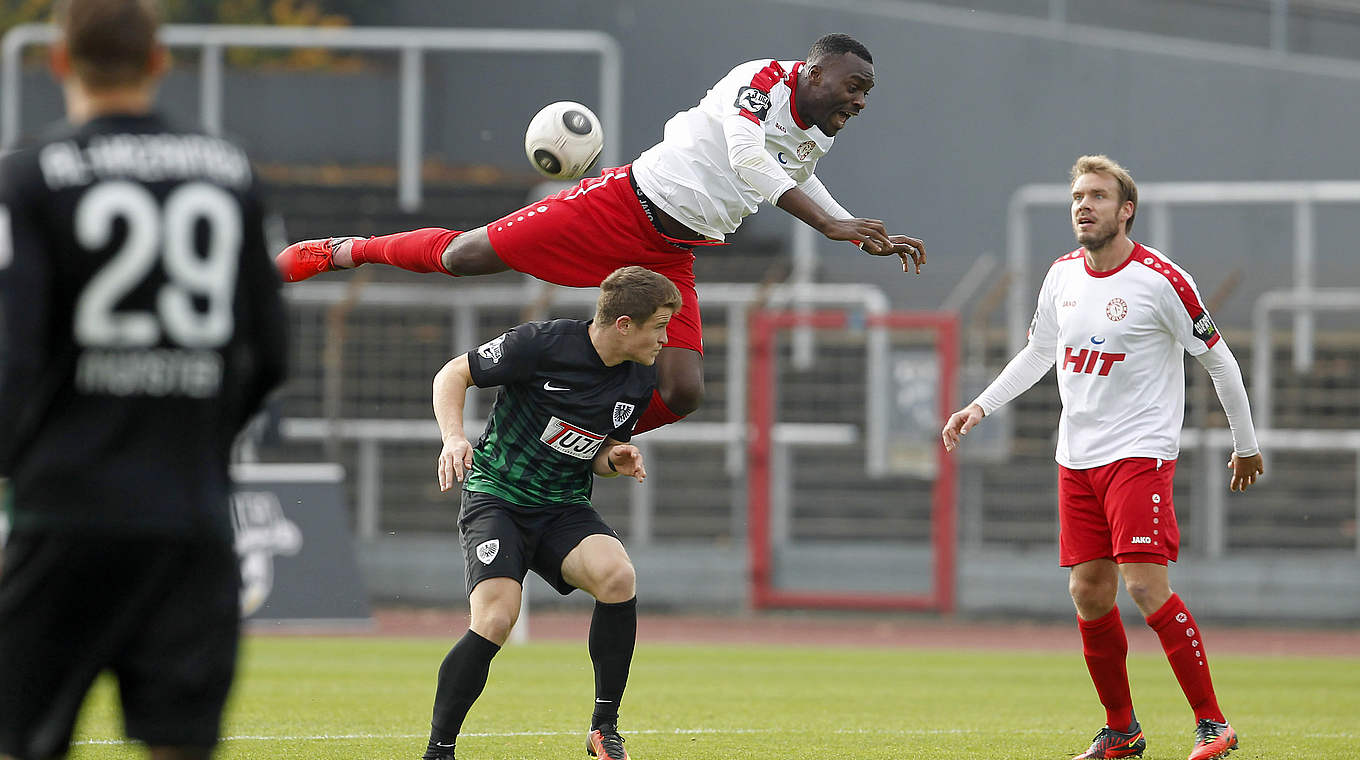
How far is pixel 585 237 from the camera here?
6.73 metres

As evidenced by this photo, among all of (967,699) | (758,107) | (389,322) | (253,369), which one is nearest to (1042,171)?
(389,322)

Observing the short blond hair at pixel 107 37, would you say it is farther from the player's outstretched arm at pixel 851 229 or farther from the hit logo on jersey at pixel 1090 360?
the hit logo on jersey at pixel 1090 360

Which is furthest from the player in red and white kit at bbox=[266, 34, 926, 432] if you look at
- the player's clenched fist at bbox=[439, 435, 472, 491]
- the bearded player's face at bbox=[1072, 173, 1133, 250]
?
the player's clenched fist at bbox=[439, 435, 472, 491]

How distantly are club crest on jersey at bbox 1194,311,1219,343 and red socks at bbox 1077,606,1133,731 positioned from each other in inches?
44.5

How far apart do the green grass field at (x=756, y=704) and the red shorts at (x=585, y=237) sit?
6.21 feet

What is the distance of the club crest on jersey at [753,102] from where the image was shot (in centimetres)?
646

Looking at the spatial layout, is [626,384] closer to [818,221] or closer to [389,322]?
[818,221]

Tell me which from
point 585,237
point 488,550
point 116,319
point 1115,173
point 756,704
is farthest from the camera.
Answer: point 756,704

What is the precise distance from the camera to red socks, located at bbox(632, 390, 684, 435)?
672 cm

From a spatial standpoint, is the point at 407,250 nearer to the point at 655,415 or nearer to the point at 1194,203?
the point at 655,415

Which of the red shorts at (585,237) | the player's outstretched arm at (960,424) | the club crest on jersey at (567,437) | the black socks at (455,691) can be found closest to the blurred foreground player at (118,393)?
the black socks at (455,691)

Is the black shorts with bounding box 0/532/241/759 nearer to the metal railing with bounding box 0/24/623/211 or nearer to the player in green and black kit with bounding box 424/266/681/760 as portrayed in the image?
the player in green and black kit with bounding box 424/266/681/760

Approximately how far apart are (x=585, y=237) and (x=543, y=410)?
1083 millimetres

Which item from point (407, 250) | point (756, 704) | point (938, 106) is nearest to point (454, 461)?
point (407, 250)
